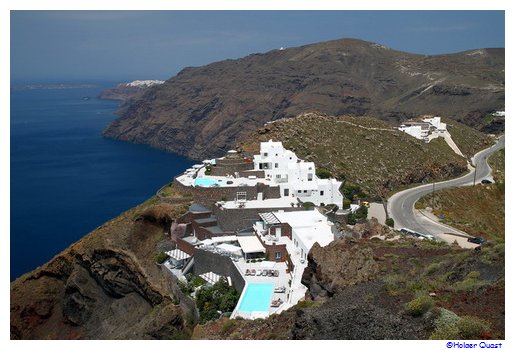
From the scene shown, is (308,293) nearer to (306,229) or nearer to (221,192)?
(306,229)

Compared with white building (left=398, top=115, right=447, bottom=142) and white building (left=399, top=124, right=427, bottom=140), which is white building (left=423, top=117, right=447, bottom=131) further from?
white building (left=399, top=124, right=427, bottom=140)

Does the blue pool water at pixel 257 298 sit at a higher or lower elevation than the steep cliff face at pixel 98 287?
higher

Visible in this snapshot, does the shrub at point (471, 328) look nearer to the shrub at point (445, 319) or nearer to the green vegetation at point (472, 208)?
the shrub at point (445, 319)

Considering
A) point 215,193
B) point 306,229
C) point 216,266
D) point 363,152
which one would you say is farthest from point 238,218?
point 363,152

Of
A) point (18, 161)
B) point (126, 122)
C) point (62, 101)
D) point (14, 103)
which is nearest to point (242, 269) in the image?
point (18, 161)

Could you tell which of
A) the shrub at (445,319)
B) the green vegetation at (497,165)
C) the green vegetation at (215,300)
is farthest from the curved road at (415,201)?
the shrub at (445,319)

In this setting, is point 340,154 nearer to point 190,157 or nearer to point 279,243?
point 279,243
